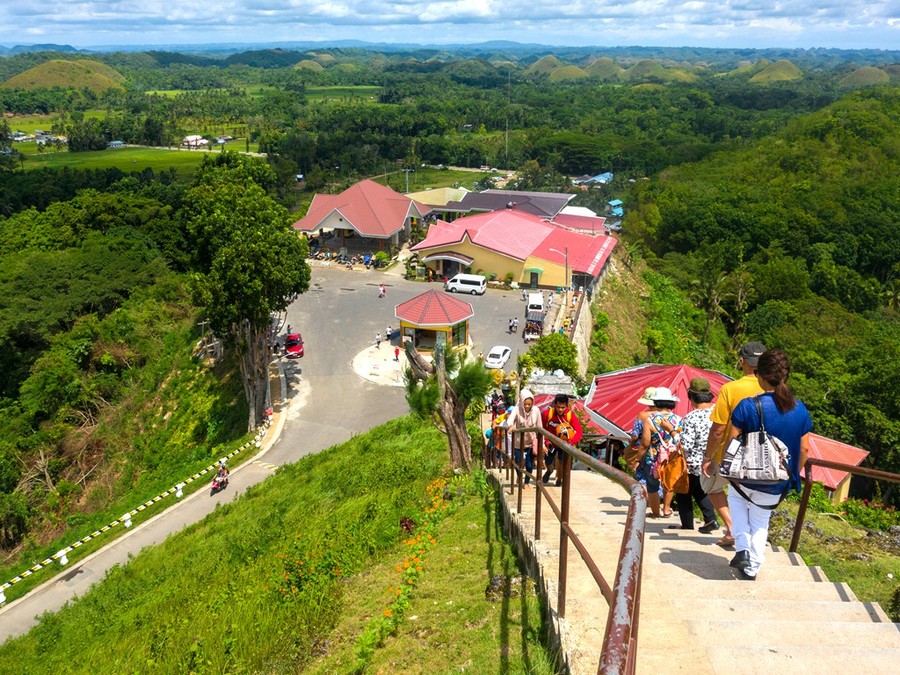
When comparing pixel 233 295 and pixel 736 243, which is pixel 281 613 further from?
pixel 736 243

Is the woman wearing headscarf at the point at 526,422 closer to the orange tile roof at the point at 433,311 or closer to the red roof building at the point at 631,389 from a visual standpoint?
the red roof building at the point at 631,389

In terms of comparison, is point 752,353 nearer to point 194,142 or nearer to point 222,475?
point 222,475

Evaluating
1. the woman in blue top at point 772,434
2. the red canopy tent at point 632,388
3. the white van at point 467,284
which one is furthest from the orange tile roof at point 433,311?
the woman in blue top at point 772,434

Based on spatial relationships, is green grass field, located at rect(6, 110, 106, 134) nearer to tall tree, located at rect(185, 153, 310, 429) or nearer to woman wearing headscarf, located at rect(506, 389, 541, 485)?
tall tree, located at rect(185, 153, 310, 429)

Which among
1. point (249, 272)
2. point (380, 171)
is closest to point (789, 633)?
point (249, 272)

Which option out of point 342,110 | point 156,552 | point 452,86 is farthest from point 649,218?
point 452,86

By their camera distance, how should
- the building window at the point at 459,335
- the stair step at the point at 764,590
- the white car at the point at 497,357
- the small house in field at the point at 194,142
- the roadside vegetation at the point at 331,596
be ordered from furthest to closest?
the small house in field at the point at 194,142 → the building window at the point at 459,335 → the white car at the point at 497,357 → the roadside vegetation at the point at 331,596 → the stair step at the point at 764,590

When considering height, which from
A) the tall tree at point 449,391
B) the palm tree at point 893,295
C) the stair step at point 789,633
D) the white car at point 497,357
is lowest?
the palm tree at point 893,295
